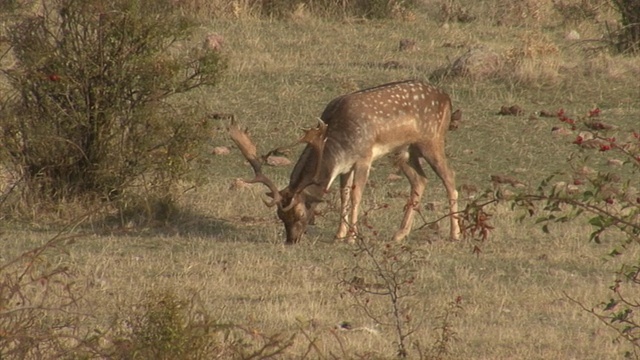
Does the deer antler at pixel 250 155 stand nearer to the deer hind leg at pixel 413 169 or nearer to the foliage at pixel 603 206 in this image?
the deer hind leg at pixel 413 169

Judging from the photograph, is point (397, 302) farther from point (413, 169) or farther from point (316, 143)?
point (413, 169)

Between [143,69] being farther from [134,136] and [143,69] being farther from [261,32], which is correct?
[261,32]

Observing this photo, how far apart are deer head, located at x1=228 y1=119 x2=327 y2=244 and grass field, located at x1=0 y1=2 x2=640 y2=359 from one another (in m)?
0.21

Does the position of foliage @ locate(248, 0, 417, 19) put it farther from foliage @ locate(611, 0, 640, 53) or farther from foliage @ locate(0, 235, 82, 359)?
foliage @ locate(0, 235, 82, 359)

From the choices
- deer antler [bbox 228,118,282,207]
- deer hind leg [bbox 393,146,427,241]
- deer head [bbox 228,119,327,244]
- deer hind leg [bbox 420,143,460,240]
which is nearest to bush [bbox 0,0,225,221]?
deer antler [bbox 228,118,282,207]

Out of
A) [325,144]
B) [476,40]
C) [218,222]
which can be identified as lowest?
[476,40]

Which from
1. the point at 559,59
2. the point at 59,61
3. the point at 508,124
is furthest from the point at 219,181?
the point at 559,59

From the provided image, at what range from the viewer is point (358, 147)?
493 inches

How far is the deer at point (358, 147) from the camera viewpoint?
39.6 feet

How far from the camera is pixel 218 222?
42.4ft

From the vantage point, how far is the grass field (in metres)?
9.11

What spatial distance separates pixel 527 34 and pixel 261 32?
4.34 m

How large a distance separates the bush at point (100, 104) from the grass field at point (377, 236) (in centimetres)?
66

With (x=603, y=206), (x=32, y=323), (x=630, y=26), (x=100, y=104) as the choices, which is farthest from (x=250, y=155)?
(x=630, y=26)
